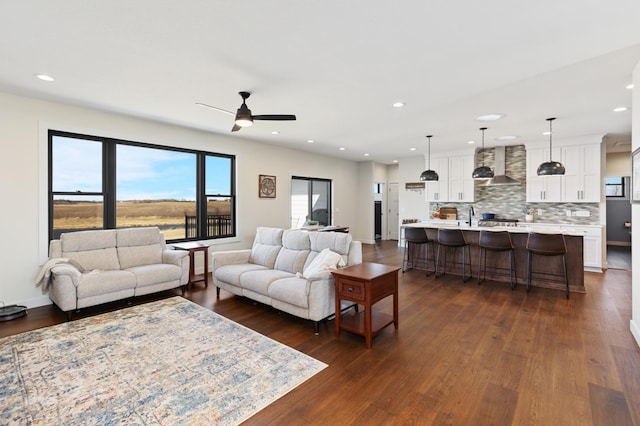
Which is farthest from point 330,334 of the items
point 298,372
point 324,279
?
point 298,372

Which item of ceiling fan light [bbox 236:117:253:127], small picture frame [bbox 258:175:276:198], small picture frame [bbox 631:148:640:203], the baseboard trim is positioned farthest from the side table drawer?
small picture frame [bbox 258:175:276:198]

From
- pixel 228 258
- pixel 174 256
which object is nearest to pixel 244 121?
pixel 228 258

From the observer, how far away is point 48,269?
3.73 metres

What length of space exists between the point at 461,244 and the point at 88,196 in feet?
19.7

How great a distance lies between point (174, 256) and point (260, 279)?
173cm

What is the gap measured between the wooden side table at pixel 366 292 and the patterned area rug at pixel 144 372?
604mm

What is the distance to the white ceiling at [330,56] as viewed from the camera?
2.20m

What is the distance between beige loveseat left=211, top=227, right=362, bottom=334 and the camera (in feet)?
10.6

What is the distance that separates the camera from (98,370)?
2504 mm

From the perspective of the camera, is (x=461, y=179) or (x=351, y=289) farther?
(x=461, y=179)

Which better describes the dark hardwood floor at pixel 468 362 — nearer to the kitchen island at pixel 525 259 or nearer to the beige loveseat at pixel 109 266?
the beige loveseat at pixel 109 266

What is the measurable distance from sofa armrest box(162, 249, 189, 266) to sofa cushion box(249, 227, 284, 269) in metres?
1.02

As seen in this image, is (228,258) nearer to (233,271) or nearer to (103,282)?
(233,271)

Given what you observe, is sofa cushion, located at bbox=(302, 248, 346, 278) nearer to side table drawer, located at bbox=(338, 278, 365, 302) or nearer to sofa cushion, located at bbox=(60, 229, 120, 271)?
side table drawer, located at bbox=(338, 278, 365, 302)
